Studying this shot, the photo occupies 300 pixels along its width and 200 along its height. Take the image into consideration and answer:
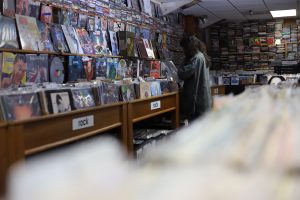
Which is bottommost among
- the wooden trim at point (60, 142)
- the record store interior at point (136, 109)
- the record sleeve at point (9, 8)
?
the wooden trim at point (60, 142)

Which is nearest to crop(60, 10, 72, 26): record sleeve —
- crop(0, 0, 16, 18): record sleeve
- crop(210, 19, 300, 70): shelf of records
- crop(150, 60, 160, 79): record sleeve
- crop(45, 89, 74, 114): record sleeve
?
crop(0, 0, 16, 18): record sleeve

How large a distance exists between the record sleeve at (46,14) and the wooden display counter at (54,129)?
48.5 inches

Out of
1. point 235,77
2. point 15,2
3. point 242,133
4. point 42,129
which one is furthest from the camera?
point 235,77

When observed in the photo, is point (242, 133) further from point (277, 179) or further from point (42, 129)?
point (42, 129)

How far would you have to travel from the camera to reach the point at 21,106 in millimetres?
2035

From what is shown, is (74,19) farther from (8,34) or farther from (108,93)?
(108,93)

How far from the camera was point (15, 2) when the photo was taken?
306 centimetres

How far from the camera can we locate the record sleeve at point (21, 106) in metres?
1.94

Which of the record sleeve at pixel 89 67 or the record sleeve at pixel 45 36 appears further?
the record sleeve at pixel 89 67

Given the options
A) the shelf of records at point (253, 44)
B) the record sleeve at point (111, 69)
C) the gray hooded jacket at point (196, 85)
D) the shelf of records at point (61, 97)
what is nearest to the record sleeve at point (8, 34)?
the shelf of records at point (61, 97)

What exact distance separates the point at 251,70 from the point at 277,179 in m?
9.48

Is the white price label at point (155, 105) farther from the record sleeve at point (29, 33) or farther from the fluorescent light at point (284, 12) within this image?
the fluorescent light at point (284, 12)

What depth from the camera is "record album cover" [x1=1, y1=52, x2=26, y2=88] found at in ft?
9.30

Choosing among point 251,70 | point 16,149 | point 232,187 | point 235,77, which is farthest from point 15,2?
point 251,70
